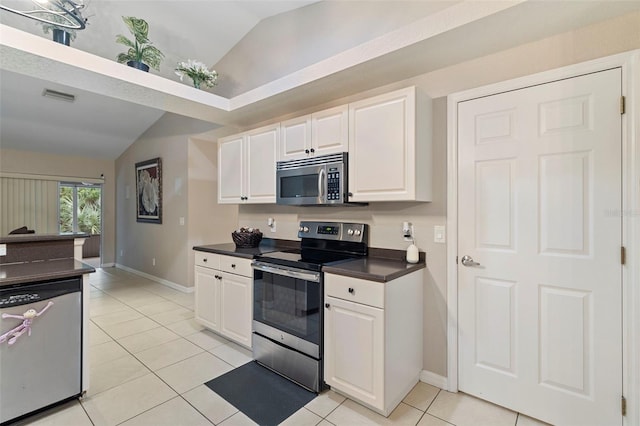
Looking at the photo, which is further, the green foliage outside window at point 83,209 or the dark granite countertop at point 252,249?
the green foliage outside window at point 83,209

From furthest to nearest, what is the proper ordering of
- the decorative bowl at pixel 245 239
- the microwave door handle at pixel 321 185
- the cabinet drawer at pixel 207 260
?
1. the decorative bowl at pixel 245 239
2. the cabinet drawer at pixel 207 260
3. the microwave door handle at pixel 321 185

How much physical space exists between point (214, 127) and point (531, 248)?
4.15 meters

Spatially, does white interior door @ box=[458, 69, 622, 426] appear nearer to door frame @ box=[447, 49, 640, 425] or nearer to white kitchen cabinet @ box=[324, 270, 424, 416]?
door frame @ box=[447, 49, 640, 425]

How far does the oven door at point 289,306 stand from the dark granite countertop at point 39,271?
1.20 m

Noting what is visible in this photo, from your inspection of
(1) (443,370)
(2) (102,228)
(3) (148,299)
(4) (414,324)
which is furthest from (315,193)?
(2) (102,228)

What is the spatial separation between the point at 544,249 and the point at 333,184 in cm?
149

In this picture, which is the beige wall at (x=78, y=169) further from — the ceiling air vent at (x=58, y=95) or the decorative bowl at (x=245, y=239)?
the decorative bowl at (x=245, y=239)

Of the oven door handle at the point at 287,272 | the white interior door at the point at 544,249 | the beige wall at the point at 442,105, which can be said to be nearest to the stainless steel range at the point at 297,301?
the oven door handle at the point at 287,272

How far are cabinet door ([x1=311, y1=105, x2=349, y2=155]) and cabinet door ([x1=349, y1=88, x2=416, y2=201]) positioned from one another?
0.06 meters

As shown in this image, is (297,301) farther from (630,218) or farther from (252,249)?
(630,218)

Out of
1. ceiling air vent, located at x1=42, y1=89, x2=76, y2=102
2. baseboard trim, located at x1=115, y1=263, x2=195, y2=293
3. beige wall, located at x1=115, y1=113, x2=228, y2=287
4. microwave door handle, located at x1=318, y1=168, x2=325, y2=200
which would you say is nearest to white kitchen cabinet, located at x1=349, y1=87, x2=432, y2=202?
microwave door handle, located at x1=318, y1=168, x2=325, y2=200

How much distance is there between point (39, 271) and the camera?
1.94m

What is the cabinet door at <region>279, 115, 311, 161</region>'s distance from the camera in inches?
104

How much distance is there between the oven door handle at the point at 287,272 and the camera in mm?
2127
